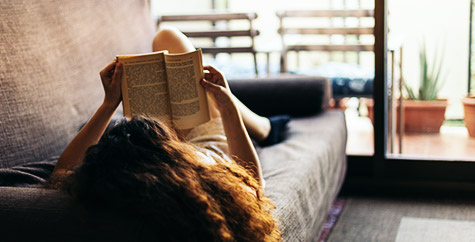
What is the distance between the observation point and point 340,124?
2381mm

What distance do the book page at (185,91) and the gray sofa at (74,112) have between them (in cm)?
31

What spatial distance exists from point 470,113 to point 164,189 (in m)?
2.10

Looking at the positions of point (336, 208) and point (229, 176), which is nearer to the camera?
point (229, 176)

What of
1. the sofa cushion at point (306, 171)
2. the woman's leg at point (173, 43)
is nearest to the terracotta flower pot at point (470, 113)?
the sofa cushion at point (306, 171)

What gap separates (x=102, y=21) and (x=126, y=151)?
1.43 meters

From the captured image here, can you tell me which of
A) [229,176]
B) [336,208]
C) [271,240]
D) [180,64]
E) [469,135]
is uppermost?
[180,64]

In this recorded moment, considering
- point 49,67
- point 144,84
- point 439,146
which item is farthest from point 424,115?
point 49,67

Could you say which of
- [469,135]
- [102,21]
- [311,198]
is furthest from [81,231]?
[469,135]

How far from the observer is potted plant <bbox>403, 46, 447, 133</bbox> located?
8.46ft

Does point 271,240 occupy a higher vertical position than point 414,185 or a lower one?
higher

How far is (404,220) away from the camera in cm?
221

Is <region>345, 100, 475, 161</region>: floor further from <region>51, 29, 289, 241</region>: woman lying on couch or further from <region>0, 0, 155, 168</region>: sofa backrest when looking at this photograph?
<region>51, 29, 289, 241</region>: woman lying on couch

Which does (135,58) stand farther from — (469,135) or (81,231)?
(469,135)

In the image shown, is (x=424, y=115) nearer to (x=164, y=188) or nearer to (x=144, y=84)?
(x=144, y=84)
